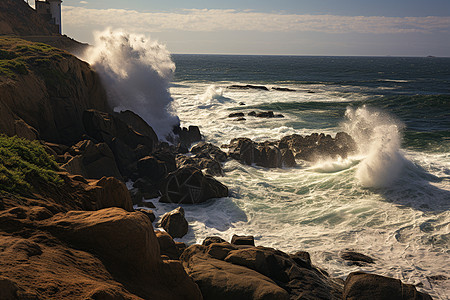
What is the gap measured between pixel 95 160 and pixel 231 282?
9430mm

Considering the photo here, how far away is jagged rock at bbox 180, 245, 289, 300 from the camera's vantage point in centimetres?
648

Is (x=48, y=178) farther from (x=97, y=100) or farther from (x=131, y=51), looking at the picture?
(x=131, y=51)

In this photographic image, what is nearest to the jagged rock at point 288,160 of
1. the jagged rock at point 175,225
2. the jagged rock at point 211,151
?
the jagged rock at point 211,151

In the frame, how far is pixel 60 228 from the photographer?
5641 millimetres

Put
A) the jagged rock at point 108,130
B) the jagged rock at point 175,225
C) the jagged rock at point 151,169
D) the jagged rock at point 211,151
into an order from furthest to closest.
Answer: the jagged rock at point 211,151, the jagged rock at point 108,130, the jagged rock at point 151,169, the jagged rock at point 175,225

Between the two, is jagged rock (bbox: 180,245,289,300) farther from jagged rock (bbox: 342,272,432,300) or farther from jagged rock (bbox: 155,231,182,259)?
jagged rock (bbox: 342,272,432,300)

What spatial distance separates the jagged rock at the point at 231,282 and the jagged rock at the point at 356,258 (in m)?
Answer: 4.13

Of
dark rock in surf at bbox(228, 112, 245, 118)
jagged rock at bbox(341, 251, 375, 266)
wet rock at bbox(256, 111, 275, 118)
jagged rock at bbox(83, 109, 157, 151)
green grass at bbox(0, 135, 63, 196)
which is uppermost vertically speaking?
green grass at bbox(0, 135, 63, 196)

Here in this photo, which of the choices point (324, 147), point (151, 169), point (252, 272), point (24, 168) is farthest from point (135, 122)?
point (252, 272)

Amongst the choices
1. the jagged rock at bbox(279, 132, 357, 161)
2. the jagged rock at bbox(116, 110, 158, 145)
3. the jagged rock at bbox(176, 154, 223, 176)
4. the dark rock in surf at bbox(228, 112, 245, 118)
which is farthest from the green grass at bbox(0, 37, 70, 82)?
the dark rock in surf at bbox(228, 112, 245, 118)

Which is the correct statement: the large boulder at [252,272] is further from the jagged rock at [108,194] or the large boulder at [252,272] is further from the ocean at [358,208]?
the ocean at [358,208]

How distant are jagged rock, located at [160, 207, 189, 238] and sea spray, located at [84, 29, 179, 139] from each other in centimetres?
1353

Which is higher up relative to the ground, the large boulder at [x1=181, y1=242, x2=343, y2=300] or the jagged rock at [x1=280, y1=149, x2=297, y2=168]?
the large boulder at [x1=181, y1=242, x2=343, y2=300]

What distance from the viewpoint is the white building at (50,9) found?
46500mm
